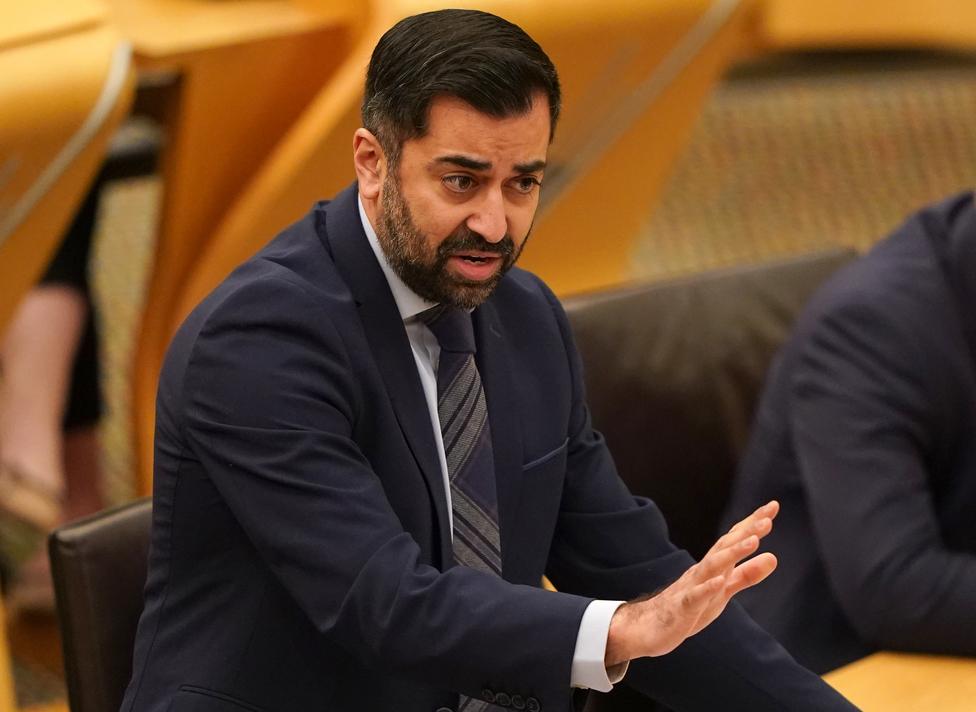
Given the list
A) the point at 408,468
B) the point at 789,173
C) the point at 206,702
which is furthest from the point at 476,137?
the point at 789,173

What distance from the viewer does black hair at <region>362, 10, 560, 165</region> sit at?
42.9 inches

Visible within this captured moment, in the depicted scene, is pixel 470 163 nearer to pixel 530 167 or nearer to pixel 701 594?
pixel 530 167

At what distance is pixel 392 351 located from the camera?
121 centimetres

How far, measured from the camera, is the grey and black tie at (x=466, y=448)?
1233mm

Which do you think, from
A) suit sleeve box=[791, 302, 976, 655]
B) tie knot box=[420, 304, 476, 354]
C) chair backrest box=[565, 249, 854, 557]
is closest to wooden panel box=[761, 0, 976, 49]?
chair backrest box=[565, 249, 854, 557]

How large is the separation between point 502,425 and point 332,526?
0.22 m

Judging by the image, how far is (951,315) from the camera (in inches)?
71.5

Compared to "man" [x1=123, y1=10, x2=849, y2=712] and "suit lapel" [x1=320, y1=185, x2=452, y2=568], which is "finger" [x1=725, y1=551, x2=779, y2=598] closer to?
"man" [x1=123, y1=10, x2=849, y2=712]

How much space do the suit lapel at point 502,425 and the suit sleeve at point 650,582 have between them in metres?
0.10

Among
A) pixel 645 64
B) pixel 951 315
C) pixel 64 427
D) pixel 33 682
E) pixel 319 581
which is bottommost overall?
pixel 33 682

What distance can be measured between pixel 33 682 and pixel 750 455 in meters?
1.22

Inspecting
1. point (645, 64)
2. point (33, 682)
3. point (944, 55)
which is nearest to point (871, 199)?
point (944, 55)

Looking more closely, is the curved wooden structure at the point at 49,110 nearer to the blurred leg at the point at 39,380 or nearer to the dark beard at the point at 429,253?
the blurred leg at the point at 39,380

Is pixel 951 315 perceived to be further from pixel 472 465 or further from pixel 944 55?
pixel 944 55
